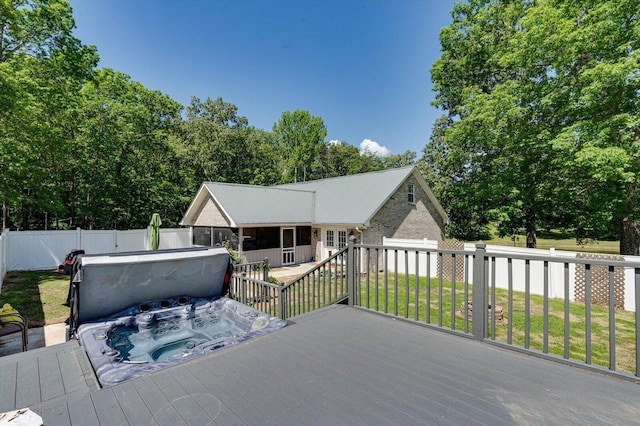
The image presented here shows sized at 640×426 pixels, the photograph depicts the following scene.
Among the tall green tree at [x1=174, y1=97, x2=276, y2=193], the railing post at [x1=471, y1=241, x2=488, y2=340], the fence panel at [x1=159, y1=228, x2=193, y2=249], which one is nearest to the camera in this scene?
the railing post at [x1=471, y1=241, x2=488, y2=340]

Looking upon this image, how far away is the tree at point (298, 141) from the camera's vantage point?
105 feet

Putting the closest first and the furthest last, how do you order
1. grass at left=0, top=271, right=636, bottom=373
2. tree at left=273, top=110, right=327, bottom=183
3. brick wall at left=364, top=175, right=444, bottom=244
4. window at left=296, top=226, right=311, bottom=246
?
grass at left=0, top=271, right=636, bottom=373 < brick wall at left=364, top=175, right=444, bottom=244 < window at left=296, top=226, right=311, bottom=246 < tree at left=273, top=110, right=327, bottom=183

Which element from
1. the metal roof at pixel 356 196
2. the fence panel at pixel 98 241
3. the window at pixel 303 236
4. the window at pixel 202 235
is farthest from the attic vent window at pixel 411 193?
the fence panel at pixel 98 241

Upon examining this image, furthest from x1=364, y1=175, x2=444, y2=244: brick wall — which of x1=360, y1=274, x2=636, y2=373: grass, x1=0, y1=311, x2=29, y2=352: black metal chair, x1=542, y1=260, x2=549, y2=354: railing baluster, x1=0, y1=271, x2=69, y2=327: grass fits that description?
x1=0, y1=311, x2=29, y2=352: black metal chair

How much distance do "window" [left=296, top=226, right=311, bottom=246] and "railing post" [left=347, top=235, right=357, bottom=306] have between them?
1064 centimetres

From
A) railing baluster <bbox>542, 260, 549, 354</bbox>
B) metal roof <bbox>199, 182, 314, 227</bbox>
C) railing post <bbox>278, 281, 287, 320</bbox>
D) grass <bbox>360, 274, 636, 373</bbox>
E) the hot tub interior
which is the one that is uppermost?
metal roof <bbox>199, 182, 314, 227</bbox>

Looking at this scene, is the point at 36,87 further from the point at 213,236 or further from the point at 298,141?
the point at 298,141

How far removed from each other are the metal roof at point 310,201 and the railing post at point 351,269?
26.6ft

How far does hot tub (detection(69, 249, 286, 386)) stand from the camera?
4379 millimetres

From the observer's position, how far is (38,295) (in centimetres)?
824

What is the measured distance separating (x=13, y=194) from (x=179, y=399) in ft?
48.5

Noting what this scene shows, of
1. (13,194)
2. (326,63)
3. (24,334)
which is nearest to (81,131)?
(13,194)

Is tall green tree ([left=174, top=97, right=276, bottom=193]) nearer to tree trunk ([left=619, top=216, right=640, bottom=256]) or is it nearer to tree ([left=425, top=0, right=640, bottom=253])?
tree ([left=425, top=0, right=640, bottom=253])

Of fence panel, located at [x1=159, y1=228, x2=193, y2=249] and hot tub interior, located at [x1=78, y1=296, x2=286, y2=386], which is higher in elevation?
fence panel, located at [x1=159, y1=228, x2=193, y2=249]
